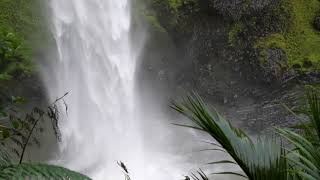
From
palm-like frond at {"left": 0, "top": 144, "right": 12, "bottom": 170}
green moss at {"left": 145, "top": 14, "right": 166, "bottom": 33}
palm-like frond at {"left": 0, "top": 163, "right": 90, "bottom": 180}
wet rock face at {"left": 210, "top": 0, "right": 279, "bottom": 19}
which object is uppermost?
green moss at {"left": 145, "top": 14, "right": 166, "bottom": 33}

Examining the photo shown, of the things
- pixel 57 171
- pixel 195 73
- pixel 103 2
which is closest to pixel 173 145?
pixel 195 73

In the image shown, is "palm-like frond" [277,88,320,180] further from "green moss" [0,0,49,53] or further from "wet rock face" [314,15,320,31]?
"wet rock face" [314,15,320,31]

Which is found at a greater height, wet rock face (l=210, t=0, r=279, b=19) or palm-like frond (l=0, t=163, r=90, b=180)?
wet rock face (l=210, t=0, r=279, b=19)

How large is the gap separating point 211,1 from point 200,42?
1616 mm

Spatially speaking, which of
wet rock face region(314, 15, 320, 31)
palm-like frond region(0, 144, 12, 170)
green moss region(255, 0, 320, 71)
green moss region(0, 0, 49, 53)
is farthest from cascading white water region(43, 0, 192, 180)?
palm-like frond region(0, 144, 12, 170)

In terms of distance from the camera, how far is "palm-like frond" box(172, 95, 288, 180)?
1422mm

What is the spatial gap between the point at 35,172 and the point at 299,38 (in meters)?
15.2

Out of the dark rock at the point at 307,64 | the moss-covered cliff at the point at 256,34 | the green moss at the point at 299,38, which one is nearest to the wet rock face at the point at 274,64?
the moss-covered cliff at the point at 256,34

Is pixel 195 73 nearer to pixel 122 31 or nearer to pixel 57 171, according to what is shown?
pixel 122 31

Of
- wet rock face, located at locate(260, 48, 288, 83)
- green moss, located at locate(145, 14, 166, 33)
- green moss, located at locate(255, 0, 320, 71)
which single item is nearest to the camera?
wet rock face, located at locate(260, 48, 288, 83)

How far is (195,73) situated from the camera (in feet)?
55.2

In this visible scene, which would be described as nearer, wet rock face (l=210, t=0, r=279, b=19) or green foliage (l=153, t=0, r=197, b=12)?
wet rock face (l=210, t=0, r=279, b=19)

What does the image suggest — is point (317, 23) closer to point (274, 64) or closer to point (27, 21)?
point (274, 64)

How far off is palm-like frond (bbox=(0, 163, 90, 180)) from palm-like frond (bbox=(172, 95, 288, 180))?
602mm
